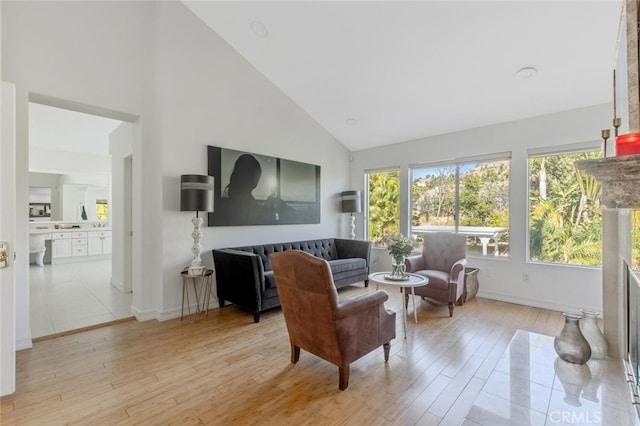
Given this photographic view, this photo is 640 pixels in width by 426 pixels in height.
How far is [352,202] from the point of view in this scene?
565 cm

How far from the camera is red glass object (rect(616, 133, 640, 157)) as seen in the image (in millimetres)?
1329

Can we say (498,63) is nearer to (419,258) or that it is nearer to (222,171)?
(419,258)

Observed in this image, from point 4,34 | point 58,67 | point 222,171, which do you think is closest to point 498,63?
point 222,171

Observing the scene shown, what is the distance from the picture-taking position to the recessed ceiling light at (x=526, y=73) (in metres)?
3.22

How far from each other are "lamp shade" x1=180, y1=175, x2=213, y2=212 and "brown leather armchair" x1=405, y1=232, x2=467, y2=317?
9.19 feet

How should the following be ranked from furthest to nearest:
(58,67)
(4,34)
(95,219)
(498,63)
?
1. (95,219)
2. (498,63)
3. (58,67)
4. (4,34)

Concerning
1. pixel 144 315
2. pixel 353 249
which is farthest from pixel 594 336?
pixel 144 315

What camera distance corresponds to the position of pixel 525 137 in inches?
161

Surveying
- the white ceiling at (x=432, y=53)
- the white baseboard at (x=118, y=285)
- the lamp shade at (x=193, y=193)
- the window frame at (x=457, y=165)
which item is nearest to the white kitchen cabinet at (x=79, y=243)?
the white baseboard at (x=118, y=285)

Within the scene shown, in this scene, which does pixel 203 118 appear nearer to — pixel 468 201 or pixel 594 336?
pixel 468 201

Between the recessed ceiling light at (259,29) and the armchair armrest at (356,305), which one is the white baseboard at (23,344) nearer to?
the armchair armrest at (356,305)

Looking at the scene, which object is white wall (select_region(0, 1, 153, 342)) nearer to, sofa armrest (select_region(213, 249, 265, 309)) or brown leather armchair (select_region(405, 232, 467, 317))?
sofa armrest (select_region(213, 249, 265, 309))

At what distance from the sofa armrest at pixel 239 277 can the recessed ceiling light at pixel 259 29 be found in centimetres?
276

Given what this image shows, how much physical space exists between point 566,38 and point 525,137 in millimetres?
1532
